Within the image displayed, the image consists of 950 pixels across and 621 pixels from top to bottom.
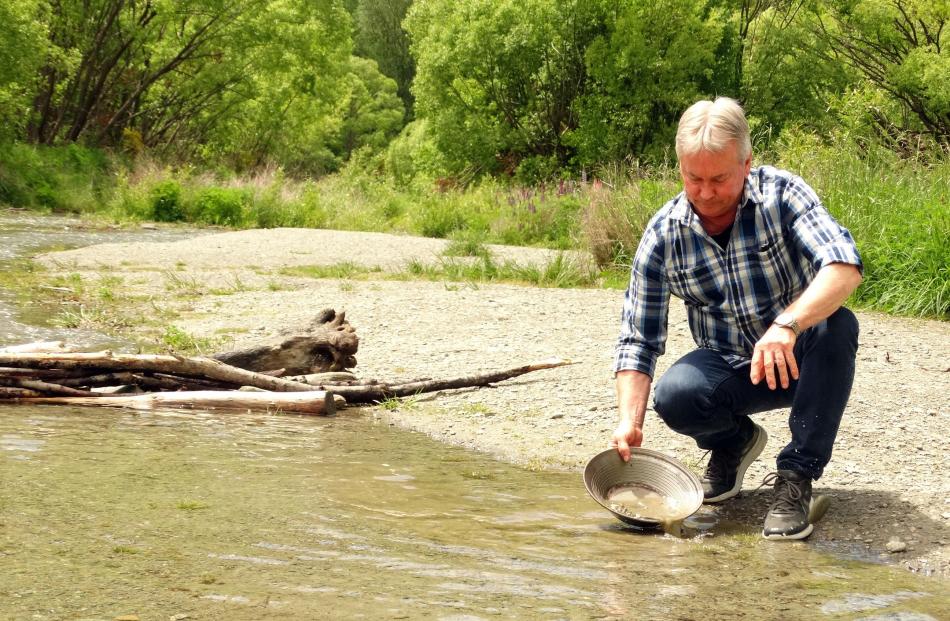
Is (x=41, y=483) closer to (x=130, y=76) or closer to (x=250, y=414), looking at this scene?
(x=250, y=414)

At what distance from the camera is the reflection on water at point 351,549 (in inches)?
111

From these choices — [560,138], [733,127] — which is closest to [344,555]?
[733,127]

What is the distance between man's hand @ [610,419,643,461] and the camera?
3686mm

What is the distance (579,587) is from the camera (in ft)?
10.0

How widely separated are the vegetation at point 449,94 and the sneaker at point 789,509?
13.5 m

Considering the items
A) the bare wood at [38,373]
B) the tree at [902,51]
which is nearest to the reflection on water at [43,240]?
the bare wood at [38,373]

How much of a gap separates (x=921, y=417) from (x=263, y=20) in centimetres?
3068

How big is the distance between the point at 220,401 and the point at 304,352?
0.79 meters

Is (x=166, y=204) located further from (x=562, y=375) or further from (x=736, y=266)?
(x=736, y=266)

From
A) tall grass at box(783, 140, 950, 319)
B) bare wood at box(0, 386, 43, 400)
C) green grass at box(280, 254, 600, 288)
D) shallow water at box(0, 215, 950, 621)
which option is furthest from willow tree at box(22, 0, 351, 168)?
shallow water at box(0, 215, 950, 621)

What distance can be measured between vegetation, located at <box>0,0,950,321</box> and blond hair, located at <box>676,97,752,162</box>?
13725mm

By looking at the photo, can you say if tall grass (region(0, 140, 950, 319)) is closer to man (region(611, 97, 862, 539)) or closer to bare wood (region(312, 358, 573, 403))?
bare wood (region(312, 358, 573, 403))

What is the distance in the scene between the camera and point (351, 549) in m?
3.34

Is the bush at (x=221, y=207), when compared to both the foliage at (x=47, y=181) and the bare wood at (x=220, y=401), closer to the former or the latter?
the foliage at (x=47, y=181)
